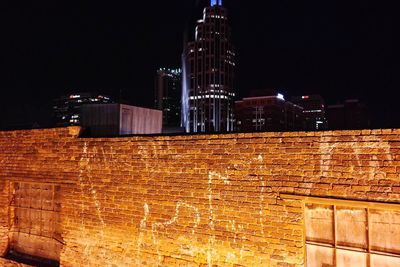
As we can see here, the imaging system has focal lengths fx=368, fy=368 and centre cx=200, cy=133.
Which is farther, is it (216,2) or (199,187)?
(216,2)

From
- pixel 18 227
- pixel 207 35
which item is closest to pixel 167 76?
pixel 207 35

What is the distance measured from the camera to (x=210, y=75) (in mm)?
130375

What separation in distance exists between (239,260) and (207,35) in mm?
134632

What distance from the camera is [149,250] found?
6.07 meters

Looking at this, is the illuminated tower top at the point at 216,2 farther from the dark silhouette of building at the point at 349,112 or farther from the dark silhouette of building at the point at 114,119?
the dark silhouette of building at the point at 114,119

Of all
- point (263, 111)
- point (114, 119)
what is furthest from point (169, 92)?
point (114, 119)

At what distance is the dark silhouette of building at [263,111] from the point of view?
129375 millimetres

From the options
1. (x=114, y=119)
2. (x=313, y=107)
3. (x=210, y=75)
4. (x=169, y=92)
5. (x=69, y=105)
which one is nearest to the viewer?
(x=114, y=119)

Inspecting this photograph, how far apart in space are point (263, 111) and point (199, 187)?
127 m

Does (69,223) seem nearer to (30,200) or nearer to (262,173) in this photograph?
(30,200)

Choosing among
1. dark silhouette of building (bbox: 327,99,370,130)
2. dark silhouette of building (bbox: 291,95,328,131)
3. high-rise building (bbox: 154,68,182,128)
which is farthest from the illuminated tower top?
dark silhouette of building (bbox: 327,99,370,130)

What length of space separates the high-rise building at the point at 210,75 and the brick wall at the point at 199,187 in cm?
11847

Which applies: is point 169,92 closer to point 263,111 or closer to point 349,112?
point 263,111

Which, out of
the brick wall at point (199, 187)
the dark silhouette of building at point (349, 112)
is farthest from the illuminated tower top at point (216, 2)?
the brick wall at point (199, 187)
